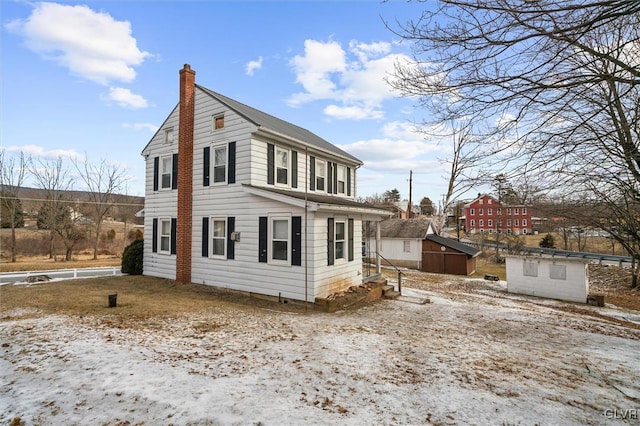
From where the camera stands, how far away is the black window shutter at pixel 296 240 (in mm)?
9945

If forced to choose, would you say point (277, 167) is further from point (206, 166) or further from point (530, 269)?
point (530, 269)

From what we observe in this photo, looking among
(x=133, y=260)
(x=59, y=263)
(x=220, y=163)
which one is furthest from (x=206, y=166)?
(x=59, y=263)

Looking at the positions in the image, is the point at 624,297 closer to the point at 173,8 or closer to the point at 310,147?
the point at 310,147

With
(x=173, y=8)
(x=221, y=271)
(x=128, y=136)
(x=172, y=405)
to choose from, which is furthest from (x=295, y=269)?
(x=128, y=136)

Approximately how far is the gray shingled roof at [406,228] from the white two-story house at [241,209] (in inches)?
574

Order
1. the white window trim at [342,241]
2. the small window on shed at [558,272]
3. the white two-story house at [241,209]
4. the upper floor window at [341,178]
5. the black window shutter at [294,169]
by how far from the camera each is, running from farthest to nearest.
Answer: the small window on shed at [558,272] < the upper floor window at [341,178] < the black window shutter at [294,169] < the white window trim at [342,241] < the white two-story house at [241,209]

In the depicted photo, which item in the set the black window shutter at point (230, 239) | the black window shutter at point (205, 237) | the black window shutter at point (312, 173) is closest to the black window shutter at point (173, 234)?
the black window shutter at point (205, 237)

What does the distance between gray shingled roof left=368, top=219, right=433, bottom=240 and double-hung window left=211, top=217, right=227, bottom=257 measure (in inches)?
770

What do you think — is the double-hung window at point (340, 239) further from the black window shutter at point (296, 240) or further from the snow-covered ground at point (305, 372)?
the snow-covered ground at point (305, 372)

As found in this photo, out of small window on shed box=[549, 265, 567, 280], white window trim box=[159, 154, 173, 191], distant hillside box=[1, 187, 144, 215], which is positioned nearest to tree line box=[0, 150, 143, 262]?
distant hillside box=[1, 187, 144, 215]

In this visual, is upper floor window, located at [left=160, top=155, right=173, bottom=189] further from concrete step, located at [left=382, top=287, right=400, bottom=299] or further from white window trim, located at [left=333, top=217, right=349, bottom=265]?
concrete step, located at [left=382, top=287, right=400, bottom=299]

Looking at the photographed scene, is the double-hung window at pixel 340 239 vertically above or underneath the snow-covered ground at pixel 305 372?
above

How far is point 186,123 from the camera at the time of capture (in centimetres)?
1274

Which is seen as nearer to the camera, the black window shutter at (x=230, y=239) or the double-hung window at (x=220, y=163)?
the black window shutter at (x=230, y=239)
